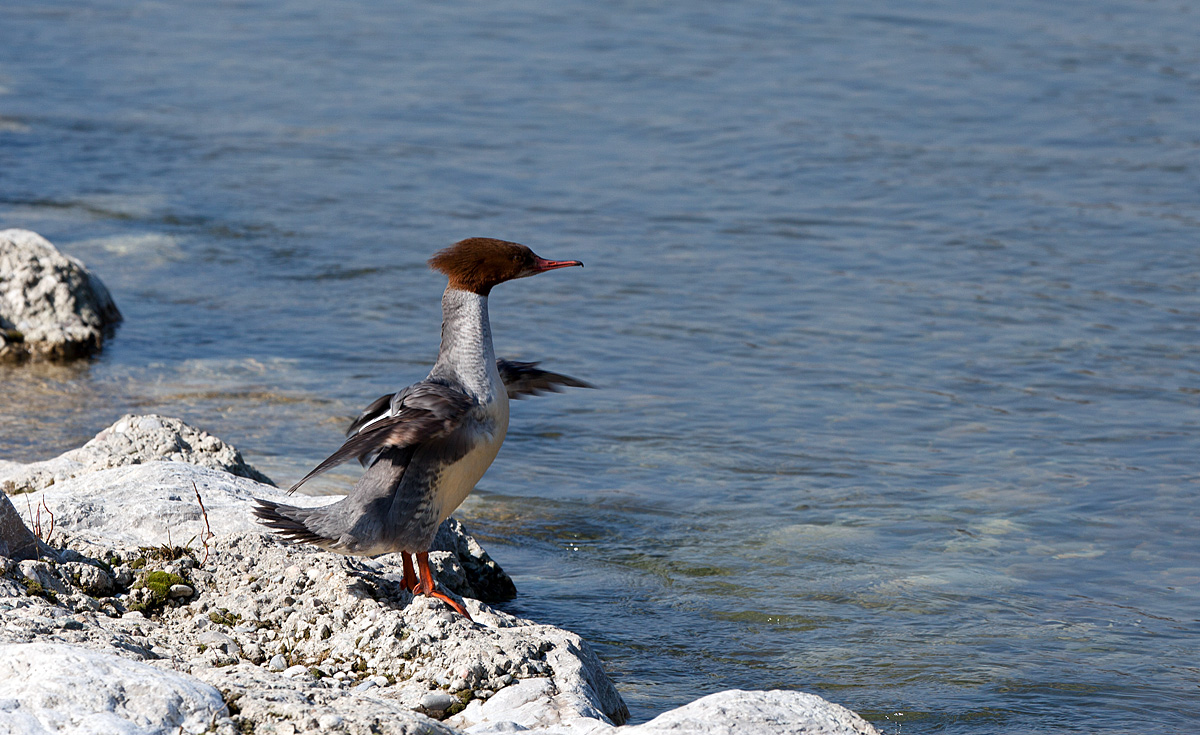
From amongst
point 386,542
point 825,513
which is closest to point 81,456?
point 386,542

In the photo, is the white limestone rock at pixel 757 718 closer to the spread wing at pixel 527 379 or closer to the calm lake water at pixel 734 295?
the calm lake water at pixel 734 295

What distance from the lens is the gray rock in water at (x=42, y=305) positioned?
907cm

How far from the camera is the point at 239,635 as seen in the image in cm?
430

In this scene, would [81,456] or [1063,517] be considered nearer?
[81,456]

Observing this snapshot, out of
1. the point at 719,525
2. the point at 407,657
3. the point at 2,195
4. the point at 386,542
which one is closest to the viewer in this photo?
the point at 407,657

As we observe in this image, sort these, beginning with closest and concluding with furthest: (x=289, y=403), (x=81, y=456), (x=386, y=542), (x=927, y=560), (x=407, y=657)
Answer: (x=407, y=657) → (x=386, y=542) → (x=81, y=456) → (x=927, y=560) → (x=289, y=403)

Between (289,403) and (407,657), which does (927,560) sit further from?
(289,403)

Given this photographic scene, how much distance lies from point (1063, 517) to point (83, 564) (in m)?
4.71

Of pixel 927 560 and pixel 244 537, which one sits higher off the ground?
pixel 244 537

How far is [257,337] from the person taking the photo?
32.3ft

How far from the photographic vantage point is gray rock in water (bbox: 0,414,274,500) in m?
5.81

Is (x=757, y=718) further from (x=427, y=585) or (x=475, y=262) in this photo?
(x=475, y=262)

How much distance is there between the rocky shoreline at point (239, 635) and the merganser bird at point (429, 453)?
0.17m

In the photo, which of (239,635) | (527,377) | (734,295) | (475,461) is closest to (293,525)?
(239,635)
